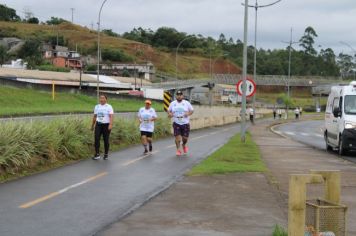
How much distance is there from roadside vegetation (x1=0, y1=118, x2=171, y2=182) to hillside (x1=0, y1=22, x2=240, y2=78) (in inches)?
6177

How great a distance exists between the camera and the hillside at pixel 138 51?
177750mm

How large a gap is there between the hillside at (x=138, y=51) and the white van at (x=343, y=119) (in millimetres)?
152291

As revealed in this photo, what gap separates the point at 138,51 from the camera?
182 meters

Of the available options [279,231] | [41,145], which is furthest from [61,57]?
[279,231]

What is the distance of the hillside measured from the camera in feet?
583

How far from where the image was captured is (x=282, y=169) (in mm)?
15070

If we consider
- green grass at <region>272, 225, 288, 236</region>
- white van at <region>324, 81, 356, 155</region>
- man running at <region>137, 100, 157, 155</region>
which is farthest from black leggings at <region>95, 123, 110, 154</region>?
green grass at <region>272, 225, 288, 236</region>

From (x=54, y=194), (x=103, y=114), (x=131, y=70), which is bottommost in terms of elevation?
(x=54, y=194)

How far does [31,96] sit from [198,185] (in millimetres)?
36916

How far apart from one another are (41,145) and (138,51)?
16966 centimetres

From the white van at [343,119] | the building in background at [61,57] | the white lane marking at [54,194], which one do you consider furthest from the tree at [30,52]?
the white lane marking at [54,194]

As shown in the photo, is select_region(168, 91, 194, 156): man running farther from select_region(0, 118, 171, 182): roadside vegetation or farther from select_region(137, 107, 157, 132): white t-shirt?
select_region(0, 118, 171, 182): roadside vegetation

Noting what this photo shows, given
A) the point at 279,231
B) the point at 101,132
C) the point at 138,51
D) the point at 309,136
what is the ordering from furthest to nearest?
the point at 138,51 → the point at 309,136 → the point at 101,132 → the point at 279,231

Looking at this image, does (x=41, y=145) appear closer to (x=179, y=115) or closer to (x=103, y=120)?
(x=103, y=120)
